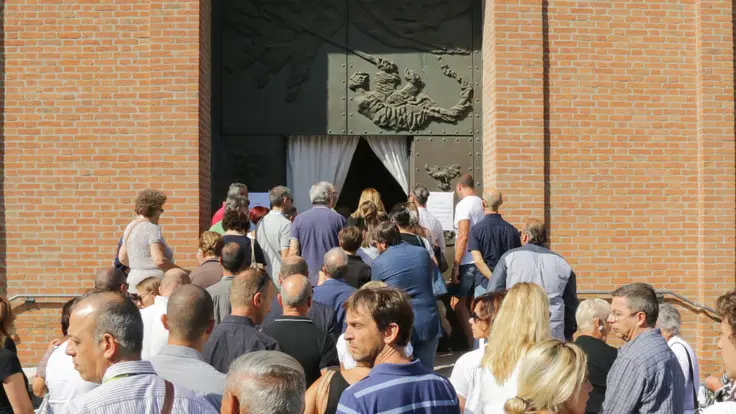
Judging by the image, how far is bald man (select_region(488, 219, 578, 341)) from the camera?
8.03 meters

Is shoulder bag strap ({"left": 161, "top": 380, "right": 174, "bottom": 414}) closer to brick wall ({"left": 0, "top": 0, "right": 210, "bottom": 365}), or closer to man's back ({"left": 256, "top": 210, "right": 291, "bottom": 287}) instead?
man's back ({"left": 256, "top": 210, "right": 291, "bottom": 287})

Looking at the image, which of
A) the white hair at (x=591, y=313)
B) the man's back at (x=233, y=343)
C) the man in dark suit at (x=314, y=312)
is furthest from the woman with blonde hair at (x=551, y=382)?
the man in dark suit at (x=314, y=312)

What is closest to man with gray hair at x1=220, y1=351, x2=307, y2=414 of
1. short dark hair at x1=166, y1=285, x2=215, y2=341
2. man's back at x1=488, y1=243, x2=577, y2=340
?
short dark hair at x1=166, y1=285, x2=215, y2=341

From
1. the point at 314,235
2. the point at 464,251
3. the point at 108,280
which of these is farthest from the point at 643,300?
the point at 464,251

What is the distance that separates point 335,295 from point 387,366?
3060 millimetres

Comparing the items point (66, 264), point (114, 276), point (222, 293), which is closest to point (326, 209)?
point (222, 293)

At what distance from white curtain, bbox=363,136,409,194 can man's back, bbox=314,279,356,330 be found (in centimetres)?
515

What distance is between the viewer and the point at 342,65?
39.0 feet

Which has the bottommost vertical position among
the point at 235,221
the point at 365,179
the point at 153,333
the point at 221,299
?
the point at 153,333

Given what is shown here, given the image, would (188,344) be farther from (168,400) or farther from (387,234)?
(387,234)

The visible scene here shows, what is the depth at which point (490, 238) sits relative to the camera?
9492mm

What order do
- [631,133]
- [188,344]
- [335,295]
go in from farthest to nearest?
[631,133] < [335,295] < [188,344]

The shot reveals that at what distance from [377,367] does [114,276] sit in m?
3.26

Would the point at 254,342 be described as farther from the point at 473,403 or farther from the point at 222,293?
the point at 222,293
